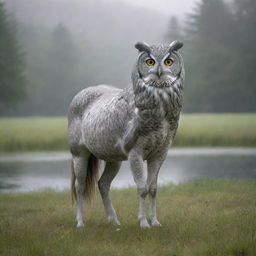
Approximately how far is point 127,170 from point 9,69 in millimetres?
17399

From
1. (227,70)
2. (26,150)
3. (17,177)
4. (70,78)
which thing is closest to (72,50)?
(70,78)

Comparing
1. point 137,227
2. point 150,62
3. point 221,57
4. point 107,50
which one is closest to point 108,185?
point 137,227

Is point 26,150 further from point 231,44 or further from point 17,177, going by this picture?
point 231,44

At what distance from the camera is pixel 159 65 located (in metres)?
5.59

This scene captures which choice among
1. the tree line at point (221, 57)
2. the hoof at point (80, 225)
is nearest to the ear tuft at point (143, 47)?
the hoof at point (80, 225)

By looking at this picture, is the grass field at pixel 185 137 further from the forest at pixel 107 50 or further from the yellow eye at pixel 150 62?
the yellow eye at pixel 150 62

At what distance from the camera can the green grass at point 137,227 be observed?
517cm

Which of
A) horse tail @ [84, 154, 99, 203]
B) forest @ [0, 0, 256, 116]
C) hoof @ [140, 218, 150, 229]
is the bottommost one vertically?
forest @ [0, 0, 256, 116]

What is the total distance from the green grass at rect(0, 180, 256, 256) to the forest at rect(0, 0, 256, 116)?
20.2 metres

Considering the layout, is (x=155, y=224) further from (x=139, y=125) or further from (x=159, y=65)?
(x=159, y=65)

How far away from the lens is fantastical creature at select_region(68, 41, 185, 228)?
5.69 metres

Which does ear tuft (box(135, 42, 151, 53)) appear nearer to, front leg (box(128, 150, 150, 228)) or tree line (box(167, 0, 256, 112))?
front leg (box(128, 150, 150, 228))

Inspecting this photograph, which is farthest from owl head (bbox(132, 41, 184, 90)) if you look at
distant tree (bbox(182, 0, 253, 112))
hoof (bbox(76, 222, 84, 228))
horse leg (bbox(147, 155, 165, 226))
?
distant tree (bbox(182, 0, 253, 112))

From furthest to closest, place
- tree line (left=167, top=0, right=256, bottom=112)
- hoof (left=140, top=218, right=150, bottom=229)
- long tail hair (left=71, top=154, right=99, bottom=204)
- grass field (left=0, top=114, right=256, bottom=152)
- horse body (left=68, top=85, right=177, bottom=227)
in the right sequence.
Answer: tree line (left=167, top=0, right=256, bottom=112), grass field (left=0, top=114, right=256, bottom=152), long tail hair (left=71, top=154, right=99, bottom=204), hoof (left=140, top=218, right=150, bottom=229), horse body (left=68, top=85, right=177, bottom=227)
